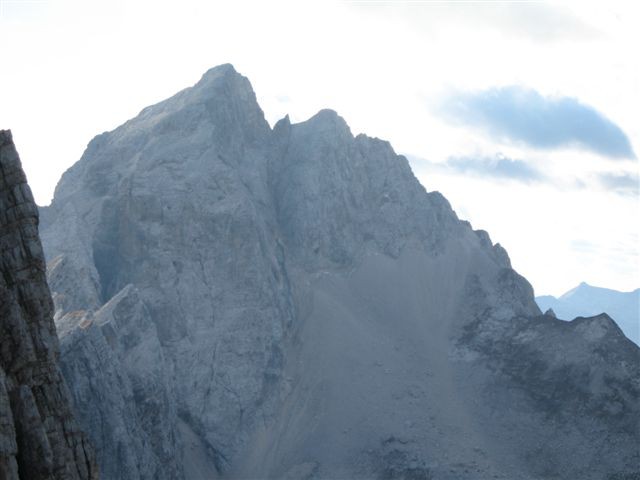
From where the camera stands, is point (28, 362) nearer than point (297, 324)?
Yes

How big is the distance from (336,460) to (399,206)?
56525 millimetres

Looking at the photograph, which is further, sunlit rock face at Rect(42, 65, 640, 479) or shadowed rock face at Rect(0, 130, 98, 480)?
sunlit rock face at Rect(42, 65, 640, 479)

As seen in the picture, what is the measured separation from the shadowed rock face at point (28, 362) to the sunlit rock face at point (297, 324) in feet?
214

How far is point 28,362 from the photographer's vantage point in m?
29.5

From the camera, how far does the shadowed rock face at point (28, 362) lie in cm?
2805

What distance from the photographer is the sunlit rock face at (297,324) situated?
368ft

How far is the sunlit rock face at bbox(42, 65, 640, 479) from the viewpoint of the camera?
112 metres

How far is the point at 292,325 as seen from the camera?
447ft

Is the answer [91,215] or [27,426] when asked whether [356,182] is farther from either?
[27,426]

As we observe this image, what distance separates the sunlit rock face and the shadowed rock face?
214ft

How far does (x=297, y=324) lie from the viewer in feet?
451

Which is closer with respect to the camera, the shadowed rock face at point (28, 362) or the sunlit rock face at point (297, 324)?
the shadowed rock face at point (28, 362)

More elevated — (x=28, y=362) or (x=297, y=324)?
(x=297, y=324)

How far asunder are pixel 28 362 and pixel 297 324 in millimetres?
108417
